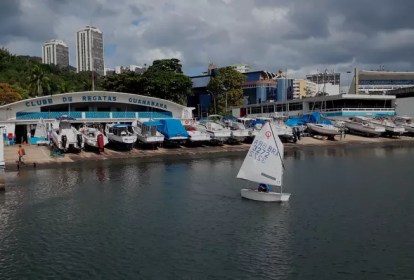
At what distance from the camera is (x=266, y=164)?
32.0 meters

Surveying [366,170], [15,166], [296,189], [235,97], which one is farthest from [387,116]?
[15,166]

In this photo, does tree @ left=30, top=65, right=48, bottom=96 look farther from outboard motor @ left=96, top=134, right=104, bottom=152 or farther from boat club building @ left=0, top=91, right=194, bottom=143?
outboard motor @ left=96, top=134, right=104, bottom=152

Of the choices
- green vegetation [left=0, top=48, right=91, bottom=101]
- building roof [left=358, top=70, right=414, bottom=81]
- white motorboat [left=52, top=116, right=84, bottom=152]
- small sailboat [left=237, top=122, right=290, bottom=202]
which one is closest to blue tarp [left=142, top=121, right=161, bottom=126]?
white motorboat [left=52, top=116, right=84, bottom=152]

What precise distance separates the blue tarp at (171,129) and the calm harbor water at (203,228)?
2117 centimetres

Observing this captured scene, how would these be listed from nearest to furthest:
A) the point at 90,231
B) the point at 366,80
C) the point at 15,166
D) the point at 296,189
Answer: the point at 90,231 → the point at 296,189 → the point at 15,166 → the point at 366,80

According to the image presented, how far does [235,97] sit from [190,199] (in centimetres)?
9136

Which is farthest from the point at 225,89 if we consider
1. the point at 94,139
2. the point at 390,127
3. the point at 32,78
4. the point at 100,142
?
the point at 100,142

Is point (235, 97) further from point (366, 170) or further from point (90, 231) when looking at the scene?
point (90, 231)

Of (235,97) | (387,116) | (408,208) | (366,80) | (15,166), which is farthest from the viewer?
(366,80)

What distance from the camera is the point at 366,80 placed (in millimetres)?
148250

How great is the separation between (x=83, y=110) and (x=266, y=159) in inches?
2242

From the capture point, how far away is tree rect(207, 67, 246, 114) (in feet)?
393

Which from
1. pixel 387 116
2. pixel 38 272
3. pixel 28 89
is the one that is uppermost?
pixel 28 89

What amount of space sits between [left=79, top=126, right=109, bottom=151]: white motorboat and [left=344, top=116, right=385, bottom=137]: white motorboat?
45176 millimetres
